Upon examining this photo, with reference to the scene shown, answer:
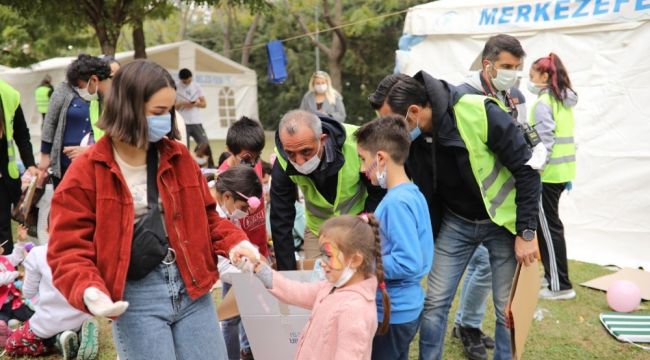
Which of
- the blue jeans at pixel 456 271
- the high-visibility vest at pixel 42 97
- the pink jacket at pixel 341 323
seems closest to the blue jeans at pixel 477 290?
the blue jeans at pixel 456 271

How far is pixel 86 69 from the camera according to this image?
4613 millimetres

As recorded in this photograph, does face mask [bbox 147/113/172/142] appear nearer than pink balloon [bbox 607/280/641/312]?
Yes

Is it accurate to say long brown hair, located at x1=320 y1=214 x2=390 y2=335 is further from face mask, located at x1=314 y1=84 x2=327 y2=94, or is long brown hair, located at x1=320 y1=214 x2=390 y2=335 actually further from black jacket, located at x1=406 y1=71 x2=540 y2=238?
face mask, located at x1=314 y1=84 x2=327 y2=94

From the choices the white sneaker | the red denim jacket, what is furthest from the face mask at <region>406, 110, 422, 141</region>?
the white sneaker

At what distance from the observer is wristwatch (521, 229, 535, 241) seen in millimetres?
3125

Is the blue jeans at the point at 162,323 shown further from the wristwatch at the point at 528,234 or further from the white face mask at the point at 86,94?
the white face mask at the point at 86,94

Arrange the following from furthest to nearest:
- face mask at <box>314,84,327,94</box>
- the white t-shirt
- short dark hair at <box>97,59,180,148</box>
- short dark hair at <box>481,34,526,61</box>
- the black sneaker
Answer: the white t-shirt → face mask at <box>314,84,327,94</box> → the black sneaker → short dark hair at <box>481,34,526,61</box> → short dark hair at <box>97,59,180,148</box>

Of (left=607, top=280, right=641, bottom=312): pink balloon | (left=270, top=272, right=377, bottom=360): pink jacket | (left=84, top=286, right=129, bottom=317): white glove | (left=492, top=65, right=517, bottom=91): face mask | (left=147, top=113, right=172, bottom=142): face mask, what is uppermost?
(left=492, top=65, right=517, bottom=91): face mask

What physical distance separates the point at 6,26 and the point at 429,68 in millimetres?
12703

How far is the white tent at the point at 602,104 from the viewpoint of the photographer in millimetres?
6336

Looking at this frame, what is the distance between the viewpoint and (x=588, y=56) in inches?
262

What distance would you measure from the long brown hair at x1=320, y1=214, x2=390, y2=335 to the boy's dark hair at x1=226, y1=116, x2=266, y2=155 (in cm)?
162

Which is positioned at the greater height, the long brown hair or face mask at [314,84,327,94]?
face mask at [314,84,327,94]

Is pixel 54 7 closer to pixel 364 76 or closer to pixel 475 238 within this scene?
pixel 475 238
